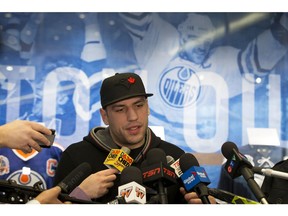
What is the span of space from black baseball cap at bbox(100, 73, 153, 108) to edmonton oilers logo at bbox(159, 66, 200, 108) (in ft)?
3.22

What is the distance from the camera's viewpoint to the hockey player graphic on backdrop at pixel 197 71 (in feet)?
9.45

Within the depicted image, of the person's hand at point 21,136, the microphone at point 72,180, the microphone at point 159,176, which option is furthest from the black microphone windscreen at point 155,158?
the person's hand at point 21,136

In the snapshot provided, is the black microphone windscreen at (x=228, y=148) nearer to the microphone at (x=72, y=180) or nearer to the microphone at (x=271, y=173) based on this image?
the microphone at (x=271, y=173)

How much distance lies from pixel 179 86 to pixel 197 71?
158 millimetres

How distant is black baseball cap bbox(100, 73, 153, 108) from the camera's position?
6.16 feet

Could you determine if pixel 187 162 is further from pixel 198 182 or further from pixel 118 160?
pixel 118 160

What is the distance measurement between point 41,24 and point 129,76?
1231 millimetres

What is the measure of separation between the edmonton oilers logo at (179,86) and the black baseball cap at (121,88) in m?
0.98

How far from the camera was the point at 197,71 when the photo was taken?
2916 millimetres

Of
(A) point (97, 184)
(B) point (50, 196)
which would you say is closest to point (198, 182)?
(B) point (50, 196)

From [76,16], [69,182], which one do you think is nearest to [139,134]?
[69,182]

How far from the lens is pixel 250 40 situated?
2.95 metres

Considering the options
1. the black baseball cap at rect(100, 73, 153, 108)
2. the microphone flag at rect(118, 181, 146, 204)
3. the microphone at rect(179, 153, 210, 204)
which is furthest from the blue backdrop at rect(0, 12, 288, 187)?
the microphone flag at rect(118, 181, 146, 204)
